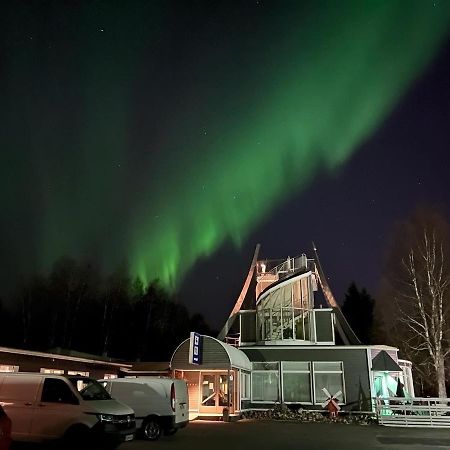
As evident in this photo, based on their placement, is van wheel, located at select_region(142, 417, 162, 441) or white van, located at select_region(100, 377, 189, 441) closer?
van wheel, located at select_region(142, 417, 162, 441)

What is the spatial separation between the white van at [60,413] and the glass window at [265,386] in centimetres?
1446

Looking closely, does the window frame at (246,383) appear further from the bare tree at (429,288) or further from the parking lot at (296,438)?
the bare tree at (429,288)

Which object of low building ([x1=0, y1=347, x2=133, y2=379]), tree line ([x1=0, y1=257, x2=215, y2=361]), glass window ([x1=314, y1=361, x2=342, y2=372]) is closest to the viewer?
low building ([x1=0, y1=347, x2=133, y2=379])

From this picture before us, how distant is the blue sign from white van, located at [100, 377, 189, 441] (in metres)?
5.46

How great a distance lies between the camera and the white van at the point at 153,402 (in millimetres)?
14109

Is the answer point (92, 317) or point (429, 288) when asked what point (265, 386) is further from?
point (92, 317)

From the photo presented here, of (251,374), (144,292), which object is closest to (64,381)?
(251,374)

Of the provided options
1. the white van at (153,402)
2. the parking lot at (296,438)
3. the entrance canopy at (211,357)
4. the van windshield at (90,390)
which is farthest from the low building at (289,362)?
the van windshield at (90,390)

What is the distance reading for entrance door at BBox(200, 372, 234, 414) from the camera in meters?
22.6

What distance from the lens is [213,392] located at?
2320 cm

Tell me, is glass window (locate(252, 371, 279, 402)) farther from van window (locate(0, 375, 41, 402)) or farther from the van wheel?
van window (locate(0, 375, 41, 402))

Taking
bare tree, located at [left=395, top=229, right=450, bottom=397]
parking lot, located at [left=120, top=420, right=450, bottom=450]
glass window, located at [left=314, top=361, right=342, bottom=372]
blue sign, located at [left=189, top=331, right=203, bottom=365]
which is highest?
bare tree, located at [left=395, top=229, right=450, bottom=397]

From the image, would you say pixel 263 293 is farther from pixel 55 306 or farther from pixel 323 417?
pixel 55 306

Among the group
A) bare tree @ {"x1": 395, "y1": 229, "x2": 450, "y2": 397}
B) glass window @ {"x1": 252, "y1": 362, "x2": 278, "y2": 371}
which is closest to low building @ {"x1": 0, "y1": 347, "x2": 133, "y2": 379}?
glass window @ {"x1": 252, "y1": 362, "x2": 278, "y2": 371}
